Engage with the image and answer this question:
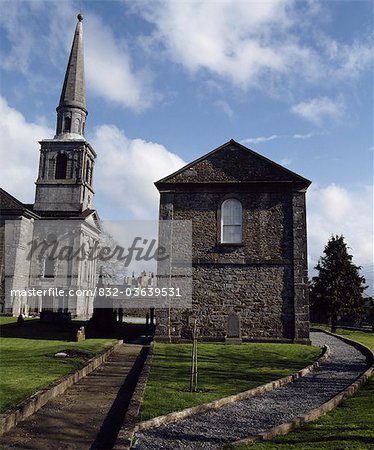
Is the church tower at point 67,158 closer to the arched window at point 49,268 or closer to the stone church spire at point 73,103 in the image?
the stone church spire at point 73,103

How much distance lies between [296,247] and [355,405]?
12.0 metres

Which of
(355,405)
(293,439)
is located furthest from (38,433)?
(355,405)

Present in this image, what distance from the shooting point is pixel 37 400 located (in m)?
8.46

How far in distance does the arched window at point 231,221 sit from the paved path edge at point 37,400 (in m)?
10.1

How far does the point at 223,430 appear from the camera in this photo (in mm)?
7145

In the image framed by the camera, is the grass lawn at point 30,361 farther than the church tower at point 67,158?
No

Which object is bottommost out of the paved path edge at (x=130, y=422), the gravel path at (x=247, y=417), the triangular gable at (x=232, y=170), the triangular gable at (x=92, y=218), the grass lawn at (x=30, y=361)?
the gravel path at (x=247, y=417)

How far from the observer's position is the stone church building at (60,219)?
3469 cm

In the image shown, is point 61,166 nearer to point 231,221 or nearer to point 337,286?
point 231,221

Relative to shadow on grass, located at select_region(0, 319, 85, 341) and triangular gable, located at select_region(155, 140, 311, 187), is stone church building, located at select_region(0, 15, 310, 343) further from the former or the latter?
shadow on grass, located at select_region(0, 319, 85, 341)

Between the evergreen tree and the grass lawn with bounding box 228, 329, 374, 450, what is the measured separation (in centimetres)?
2453

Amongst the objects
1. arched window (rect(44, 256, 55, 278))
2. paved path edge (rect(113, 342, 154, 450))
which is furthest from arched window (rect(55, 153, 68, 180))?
paved path edge (rect(113, 342, 154, 450))

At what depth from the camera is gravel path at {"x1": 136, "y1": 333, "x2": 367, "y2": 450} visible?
657cm

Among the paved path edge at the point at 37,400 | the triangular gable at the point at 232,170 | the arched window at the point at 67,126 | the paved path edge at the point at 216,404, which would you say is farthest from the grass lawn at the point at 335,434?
the arched window at the point at 67,126
